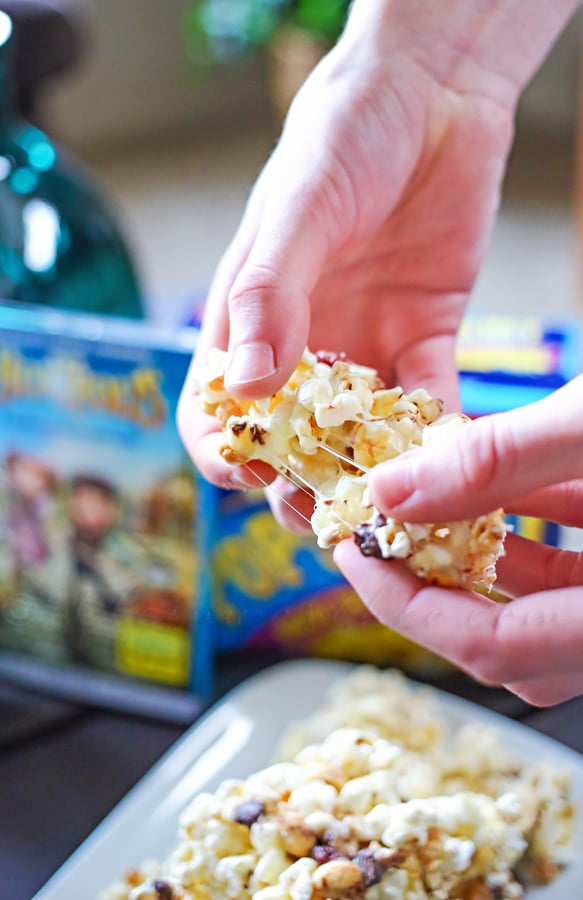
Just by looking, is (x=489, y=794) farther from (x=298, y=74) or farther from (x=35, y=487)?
(x=298, y=74)

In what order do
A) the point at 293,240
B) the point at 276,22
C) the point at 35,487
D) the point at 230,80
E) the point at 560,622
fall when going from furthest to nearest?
the point at 230,80 < the point at 276,22 < the point at 35,487 < the point at 293,240 < the point at 560,622

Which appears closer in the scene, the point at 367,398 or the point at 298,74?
the point at 367,398

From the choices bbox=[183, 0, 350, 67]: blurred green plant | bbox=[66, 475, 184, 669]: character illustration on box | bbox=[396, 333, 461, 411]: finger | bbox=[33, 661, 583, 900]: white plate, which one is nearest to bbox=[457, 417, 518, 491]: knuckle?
bbox=[396, 333, 461, 411]: finger

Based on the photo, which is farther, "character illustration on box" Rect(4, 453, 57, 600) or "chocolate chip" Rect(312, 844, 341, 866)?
"character illustration on box" Rect(4, 453, 57, 600)

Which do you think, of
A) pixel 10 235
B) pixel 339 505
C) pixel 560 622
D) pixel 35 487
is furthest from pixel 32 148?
pixel 560 622

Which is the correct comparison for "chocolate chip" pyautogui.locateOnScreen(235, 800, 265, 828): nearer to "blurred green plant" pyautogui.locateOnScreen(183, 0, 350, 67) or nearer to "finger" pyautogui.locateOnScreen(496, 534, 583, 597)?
"finger" pyautogui.locateOnScreen(496, 534, 583, 597)

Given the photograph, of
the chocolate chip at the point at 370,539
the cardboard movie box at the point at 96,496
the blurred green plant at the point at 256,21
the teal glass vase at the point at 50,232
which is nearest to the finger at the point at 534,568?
the chocolate chip at the point at 370,539

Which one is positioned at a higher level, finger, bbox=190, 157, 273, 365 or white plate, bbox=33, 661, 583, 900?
finger, bbox=190, 157, 273, 365
